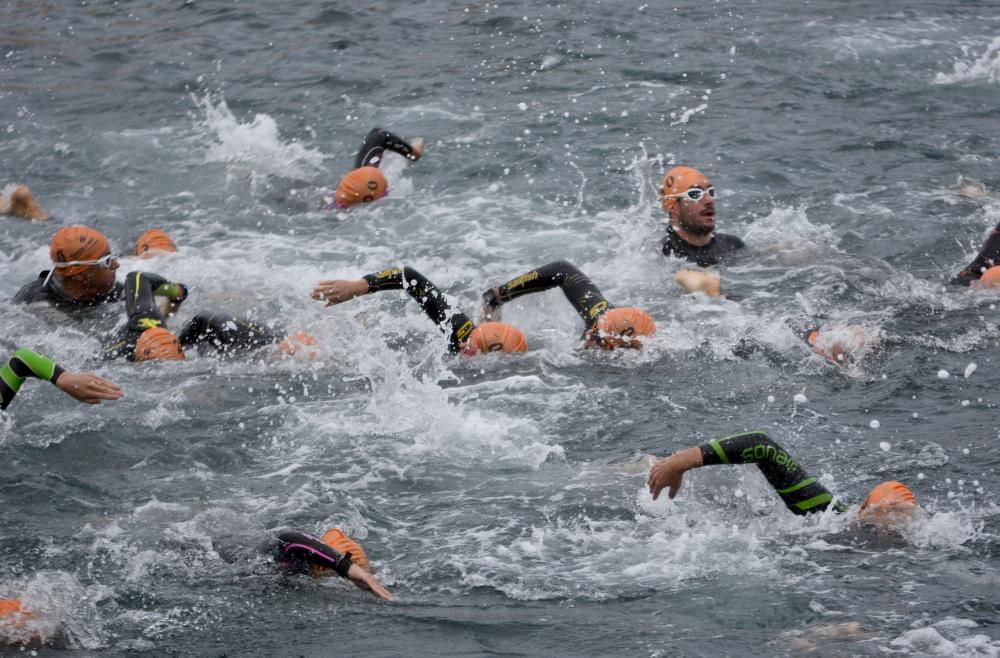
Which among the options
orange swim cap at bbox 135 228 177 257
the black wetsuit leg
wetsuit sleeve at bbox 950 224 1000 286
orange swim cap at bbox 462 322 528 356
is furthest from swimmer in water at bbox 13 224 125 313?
wetsuit sleeve at bbox 950 224 1000 286

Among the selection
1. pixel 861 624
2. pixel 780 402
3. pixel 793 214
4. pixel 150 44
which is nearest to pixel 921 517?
pixel 861 624

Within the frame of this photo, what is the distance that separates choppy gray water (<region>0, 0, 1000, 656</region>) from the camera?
6574 millimetres

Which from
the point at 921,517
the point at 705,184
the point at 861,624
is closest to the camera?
the point at 861,624

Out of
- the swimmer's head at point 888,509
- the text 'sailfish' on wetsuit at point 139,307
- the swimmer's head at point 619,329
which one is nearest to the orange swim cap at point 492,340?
the swimmer's head at point 619,329

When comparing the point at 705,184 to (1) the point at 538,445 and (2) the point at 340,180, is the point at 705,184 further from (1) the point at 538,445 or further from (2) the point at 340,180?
(2) the point at 340,180

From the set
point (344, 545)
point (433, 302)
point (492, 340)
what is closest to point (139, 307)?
point (433, 302)

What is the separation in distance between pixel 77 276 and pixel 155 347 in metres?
1.37

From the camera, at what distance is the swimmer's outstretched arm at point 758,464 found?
21.3 ft

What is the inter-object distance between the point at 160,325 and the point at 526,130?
21.1 ft

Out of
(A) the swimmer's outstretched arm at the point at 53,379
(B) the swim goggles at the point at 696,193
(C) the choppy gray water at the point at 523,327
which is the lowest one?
(C) the choppy gray water at the point at 523,327

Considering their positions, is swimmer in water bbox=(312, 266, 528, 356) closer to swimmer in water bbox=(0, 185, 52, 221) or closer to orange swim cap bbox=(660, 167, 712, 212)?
orange swim cap bbox=(660, 167, 712, 212)

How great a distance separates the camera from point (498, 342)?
32.1ft

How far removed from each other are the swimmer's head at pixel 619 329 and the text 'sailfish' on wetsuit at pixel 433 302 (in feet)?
3.42

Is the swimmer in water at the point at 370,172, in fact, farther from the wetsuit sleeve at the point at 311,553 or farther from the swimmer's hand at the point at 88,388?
the wetsuit sleeve at the point at 311,553
